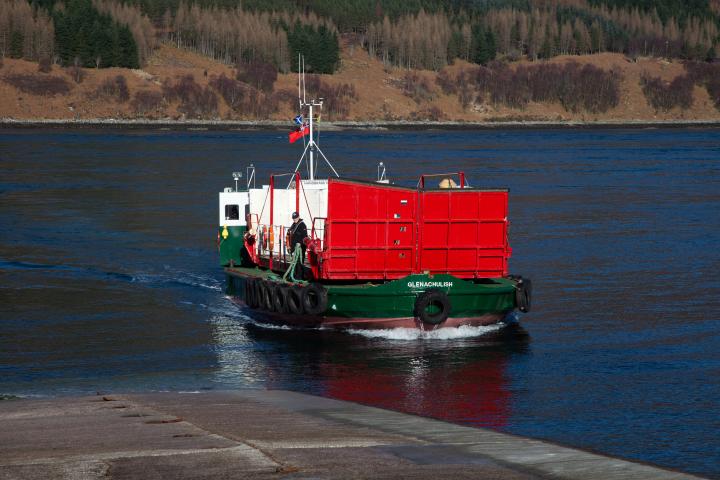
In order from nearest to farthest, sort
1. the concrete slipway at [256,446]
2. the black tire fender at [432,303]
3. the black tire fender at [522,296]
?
1. the concrete slipway at [256,446]
2. the black tire fender at [432,303]
3. the black tire fender at [522,296]

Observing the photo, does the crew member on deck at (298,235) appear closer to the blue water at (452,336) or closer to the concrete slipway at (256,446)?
the blue water at (452,336)

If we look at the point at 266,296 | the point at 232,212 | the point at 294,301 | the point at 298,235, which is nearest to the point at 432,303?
the point at 294,301

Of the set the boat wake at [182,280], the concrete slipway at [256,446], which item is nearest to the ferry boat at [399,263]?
the boat wake at [182,280]

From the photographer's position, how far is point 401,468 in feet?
54.4

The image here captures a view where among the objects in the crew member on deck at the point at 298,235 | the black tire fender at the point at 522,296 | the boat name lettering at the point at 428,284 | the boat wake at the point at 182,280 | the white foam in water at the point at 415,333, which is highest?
the crew member on deck at the point at 298,235

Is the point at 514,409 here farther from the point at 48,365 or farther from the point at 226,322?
the point at 226,322

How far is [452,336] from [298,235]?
4830mm

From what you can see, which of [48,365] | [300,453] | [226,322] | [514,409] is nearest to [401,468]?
[300,453]

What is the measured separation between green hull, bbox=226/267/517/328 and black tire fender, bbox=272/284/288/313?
380mm

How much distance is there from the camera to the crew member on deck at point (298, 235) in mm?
32469

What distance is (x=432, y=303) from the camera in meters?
31.0

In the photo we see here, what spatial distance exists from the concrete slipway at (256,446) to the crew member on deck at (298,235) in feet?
35.9

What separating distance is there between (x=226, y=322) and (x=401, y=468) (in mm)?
18564

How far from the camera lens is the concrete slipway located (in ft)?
53.4
